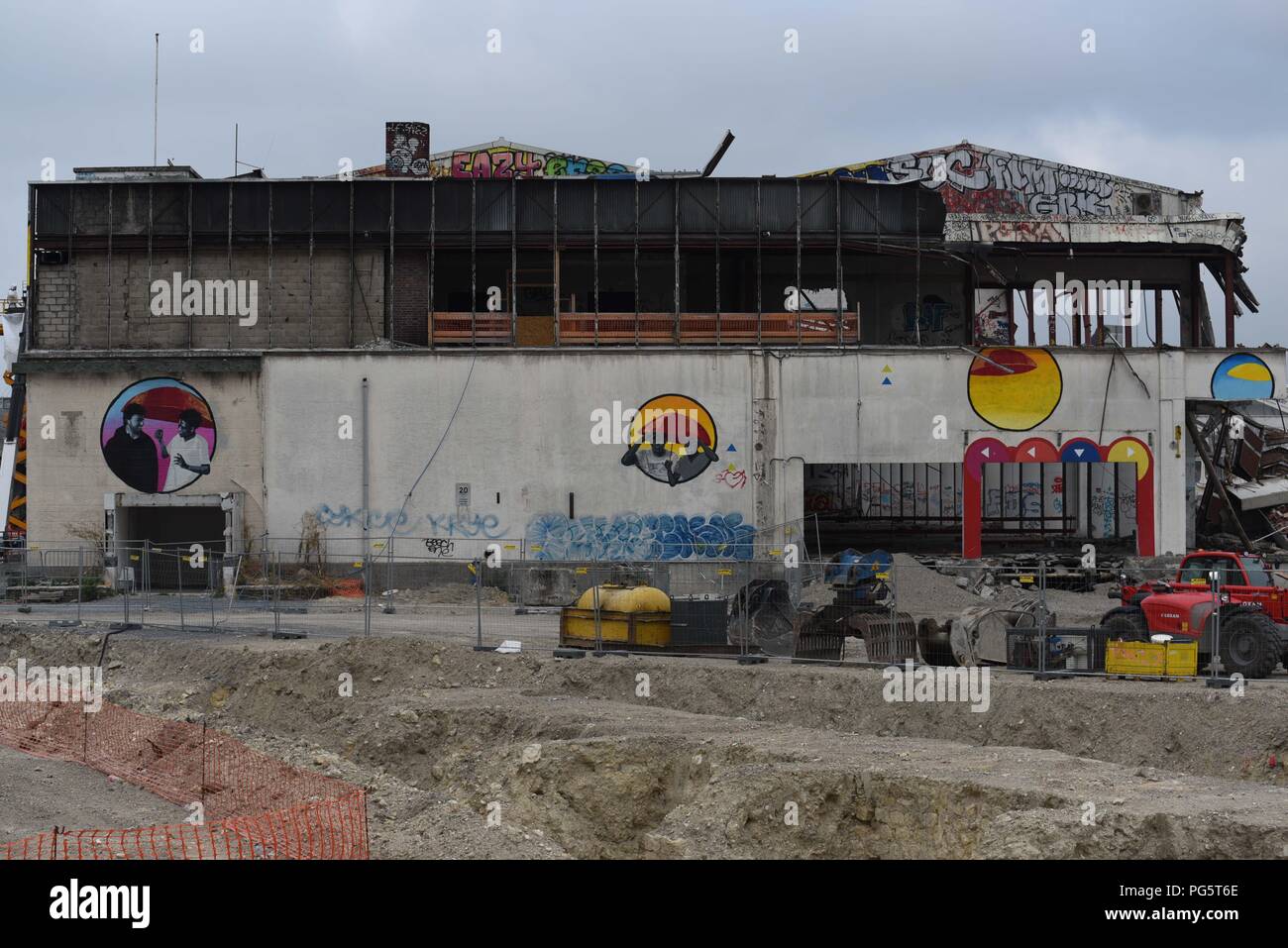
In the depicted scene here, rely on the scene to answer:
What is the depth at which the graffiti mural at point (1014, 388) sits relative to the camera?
1580 inches

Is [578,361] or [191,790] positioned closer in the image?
[191,790]

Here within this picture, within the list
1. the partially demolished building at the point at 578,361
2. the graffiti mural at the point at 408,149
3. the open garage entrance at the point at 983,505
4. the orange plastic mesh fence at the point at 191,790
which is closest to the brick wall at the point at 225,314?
the partially demolished building at the point at 578,361

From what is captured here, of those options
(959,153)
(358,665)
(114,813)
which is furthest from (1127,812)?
(959,153)

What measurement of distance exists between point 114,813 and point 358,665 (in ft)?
26.2

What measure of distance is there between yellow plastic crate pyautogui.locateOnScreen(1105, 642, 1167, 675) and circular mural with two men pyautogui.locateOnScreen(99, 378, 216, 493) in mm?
26718

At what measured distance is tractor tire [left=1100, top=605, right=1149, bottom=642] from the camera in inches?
934

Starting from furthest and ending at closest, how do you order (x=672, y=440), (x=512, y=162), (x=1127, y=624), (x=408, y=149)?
(x=512, y=162)
(x=408, y=149)
(x=672, y=440)
(x=1127, y=624)

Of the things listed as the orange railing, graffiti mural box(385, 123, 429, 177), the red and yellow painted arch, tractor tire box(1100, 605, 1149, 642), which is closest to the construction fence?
tractor tire box(1100, 605, 1149, 642)

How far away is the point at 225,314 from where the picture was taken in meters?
42.4

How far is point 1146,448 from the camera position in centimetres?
4019

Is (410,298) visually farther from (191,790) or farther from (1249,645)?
(1249,645)

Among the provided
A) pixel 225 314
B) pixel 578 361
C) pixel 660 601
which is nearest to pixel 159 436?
pixel 225 314

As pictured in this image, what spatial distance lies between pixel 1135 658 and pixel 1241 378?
65.8 feet

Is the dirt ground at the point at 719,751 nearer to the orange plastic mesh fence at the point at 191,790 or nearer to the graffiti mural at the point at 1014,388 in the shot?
the orange plastic mesh fence at the point at 191,790
